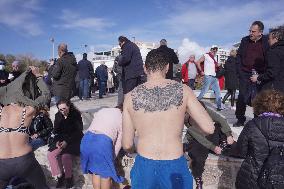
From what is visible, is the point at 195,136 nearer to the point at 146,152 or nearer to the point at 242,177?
the point at 242,177

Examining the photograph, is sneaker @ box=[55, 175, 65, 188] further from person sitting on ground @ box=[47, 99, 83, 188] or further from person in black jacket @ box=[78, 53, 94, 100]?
person in black jacket @ box=[78, 53, 94, 100]

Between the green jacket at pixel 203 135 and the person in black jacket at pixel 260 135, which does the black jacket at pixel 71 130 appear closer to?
the green jacket at pixel 203 135

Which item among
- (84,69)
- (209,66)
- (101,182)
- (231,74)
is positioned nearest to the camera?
(101,182)

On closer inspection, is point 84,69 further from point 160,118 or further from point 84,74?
point 160,118

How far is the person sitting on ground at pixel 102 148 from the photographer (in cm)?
451

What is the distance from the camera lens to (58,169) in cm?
538

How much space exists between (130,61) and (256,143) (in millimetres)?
4343

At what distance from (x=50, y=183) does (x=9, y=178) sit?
1.92 m

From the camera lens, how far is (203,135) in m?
4.86

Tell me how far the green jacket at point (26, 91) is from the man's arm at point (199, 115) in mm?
2590

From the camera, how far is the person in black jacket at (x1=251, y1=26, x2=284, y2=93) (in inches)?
204

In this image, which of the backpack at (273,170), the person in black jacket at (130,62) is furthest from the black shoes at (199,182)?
the person in black jacket at (130,62)

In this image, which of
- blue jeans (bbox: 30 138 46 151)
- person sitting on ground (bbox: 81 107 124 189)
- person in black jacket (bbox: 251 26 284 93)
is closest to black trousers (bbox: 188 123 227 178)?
person sitting on ground (bbox: 81 107 124 189)

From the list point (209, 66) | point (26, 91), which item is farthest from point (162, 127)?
point (209, 66)
